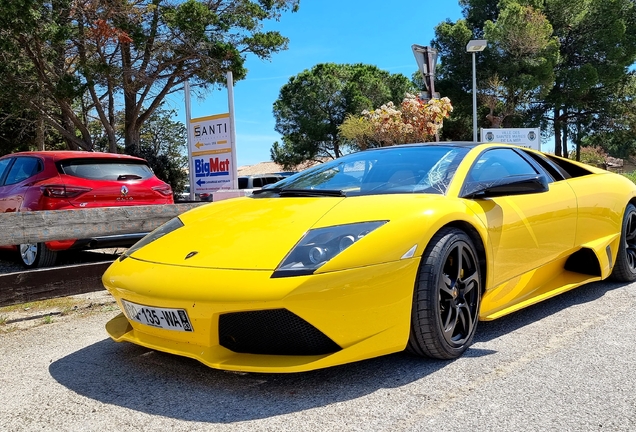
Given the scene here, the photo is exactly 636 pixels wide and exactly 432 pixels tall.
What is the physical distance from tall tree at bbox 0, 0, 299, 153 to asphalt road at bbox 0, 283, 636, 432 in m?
15.5

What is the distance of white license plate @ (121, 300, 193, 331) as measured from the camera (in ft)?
8.15

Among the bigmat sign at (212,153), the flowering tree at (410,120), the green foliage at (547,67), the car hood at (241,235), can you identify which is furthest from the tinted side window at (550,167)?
the green foliage at (547,67)

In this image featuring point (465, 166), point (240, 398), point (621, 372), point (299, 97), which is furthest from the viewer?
point (299, 97)

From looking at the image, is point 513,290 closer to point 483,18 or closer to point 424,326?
point 424,326

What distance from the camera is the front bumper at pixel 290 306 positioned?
233cm

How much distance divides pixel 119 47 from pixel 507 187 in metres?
18.5

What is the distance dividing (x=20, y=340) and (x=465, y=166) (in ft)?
10.2

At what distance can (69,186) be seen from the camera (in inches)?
225

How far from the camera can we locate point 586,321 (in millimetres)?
3525

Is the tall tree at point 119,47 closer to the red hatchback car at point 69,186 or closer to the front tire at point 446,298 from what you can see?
the red hatchback car at point 69,186

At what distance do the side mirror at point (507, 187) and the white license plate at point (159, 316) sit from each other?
1687 mm

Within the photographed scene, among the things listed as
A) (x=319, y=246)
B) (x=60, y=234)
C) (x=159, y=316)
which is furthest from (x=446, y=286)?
(x=60, y=234)

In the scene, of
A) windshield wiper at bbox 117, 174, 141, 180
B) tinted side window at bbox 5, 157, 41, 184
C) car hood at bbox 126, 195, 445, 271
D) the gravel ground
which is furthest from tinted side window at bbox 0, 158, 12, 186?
car hood at bbox 126, 195, 445, 271

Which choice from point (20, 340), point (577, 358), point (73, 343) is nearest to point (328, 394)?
point (577, 358)
